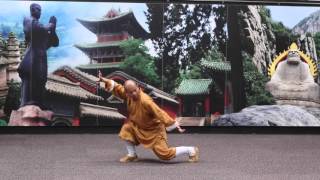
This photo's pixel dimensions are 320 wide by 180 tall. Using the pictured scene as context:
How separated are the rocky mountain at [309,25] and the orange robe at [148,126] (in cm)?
684

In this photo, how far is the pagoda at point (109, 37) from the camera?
14797 millimetres

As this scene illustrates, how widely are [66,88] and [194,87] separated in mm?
→ 2965

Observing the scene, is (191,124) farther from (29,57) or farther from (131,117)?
(131,117)

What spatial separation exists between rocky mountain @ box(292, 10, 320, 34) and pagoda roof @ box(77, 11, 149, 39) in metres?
3.70

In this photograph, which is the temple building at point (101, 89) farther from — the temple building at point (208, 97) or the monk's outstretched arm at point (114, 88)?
the monk's outstretched arm at point (114, 88)

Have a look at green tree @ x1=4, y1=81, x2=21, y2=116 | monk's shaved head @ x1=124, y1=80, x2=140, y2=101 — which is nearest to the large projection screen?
green tree @ x1=4, y1=81, x2=21, y2=116

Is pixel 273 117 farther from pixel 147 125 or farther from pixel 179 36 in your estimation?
pixel 147 125

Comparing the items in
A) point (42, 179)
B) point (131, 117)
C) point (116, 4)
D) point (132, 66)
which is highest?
point (116, 4)

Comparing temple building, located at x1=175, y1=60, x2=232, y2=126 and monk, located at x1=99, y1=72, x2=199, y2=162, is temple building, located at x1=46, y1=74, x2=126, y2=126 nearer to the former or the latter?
temple building, located at x1=175, y1=60, x2=232, y2=126

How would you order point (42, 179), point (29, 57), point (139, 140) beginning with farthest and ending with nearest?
point (29, 57), point (139, 140), point (42, 179)

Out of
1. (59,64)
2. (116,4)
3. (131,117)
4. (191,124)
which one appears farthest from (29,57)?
(131,117)

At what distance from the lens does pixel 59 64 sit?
14727mm

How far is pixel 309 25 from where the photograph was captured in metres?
15.6

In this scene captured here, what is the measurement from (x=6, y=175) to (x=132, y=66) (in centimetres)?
656
